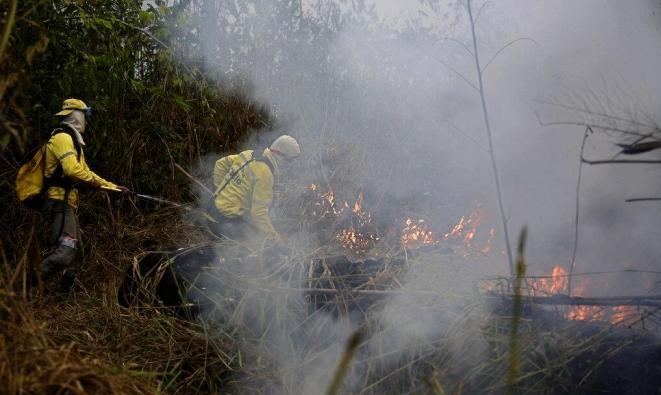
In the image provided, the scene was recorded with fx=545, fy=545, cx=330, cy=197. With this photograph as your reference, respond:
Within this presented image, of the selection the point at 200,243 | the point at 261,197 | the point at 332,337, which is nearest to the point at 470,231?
the point at 261,197

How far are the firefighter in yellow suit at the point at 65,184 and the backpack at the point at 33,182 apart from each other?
2.2 inches

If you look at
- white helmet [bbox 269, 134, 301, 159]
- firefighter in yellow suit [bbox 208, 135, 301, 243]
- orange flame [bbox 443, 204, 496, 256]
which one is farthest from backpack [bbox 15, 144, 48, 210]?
orange flame [bbox 443, 204, 496, 256]

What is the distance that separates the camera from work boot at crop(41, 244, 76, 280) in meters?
4.79

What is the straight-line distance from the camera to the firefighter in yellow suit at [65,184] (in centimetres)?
475

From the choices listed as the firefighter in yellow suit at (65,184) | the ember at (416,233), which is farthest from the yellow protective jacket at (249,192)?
the ember at (416,233)

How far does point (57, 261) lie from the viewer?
4.85 meters

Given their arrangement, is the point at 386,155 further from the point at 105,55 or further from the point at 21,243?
the point at 21,243

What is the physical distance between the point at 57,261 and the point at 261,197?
189cm

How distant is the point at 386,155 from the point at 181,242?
3201 mm

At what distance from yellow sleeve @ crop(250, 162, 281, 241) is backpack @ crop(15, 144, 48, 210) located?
1849 millimetres

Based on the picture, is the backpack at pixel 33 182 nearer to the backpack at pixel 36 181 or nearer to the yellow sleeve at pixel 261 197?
the backpack at pixel 36 181

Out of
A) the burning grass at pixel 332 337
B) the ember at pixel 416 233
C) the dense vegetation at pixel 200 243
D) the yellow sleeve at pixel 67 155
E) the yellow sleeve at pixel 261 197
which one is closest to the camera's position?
the dense vegetation at pixel 200 243

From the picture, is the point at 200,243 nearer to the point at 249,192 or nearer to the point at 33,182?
the point at 249,192

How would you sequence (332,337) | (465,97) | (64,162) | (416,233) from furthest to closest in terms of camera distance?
(465,97) < (416,233) < (64,162) < (332,337)
